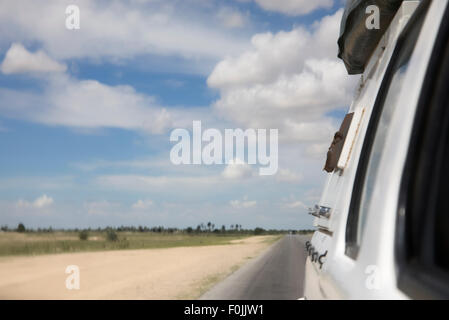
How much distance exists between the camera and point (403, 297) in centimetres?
117

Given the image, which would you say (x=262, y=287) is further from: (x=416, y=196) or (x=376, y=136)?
(x=416, y=196)

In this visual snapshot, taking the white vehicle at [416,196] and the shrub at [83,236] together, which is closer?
the white vehicle at [416,196]

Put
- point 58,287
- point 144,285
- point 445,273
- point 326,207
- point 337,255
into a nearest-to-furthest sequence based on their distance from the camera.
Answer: point 445,273 → point 337,255 → point 326,207 → point 144,285 → point 58,287

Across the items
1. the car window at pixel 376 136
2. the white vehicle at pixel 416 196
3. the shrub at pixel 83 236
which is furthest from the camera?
the shrub at pixel 83 236

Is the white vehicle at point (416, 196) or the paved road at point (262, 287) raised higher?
the white vehicle at point (416, 196)

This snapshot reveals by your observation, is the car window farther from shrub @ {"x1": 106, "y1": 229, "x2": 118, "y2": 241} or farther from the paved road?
shrub @ {"x1": 106, "y1": 229, "x2": 118, "y2": 241}

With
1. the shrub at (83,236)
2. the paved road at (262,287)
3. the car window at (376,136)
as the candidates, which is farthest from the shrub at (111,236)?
the car window at (376,136)

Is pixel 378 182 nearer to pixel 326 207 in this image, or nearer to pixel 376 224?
pixel 376 224

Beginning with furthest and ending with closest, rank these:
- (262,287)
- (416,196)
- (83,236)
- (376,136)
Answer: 1. (83,236)
2. (262,287)
3. (376,136)
4. (416,196)

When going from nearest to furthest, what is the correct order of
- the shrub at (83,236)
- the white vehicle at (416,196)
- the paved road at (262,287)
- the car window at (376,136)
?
the white vehicle at (416,196) < the car window at (376,136) < the paved road at (262,287) < the shrub at (83,236)

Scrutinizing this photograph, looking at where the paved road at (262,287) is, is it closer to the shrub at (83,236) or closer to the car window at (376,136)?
Result: the car window at (376,136)

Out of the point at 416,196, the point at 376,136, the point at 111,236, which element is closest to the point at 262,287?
the point at 376,136
